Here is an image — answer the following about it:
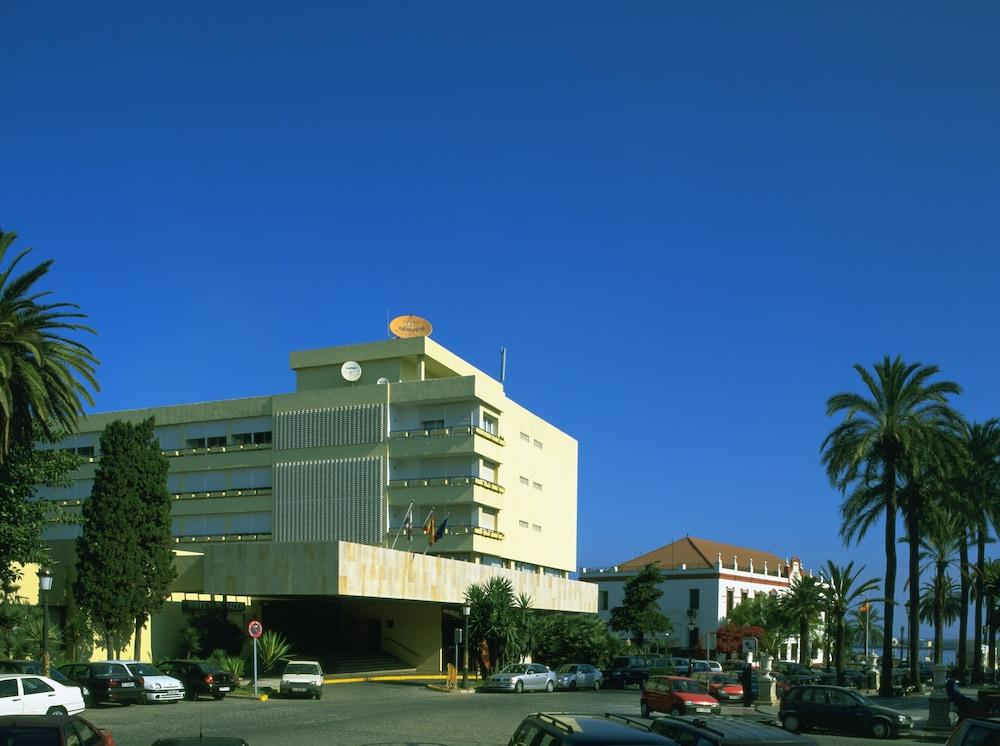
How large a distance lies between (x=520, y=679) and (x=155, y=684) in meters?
19.2

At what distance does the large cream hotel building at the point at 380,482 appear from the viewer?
60281mm

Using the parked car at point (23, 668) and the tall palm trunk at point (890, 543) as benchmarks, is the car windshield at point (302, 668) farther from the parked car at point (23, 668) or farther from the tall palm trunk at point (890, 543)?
the tall palm trunk at point (890, 543)

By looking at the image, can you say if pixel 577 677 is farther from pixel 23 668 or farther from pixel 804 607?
pixel 804 607

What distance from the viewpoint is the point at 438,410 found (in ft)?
215

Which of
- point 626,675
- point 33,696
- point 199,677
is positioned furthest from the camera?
point 626,675

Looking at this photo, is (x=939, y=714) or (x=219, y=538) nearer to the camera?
(x=939, y=714)

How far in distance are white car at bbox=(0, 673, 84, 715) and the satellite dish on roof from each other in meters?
42.6

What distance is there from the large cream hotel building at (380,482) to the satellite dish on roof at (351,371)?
83 millimetres

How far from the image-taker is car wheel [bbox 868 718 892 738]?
31891mm

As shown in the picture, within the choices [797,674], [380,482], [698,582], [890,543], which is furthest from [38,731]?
[698,582]

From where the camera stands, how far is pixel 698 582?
345ft

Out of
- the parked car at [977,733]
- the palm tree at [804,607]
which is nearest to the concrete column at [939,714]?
the parked car at [977,733]

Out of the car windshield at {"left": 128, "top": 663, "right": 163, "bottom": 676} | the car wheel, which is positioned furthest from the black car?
the car windshield at {"left": 128, "top": 663, "right": 163, "bottom": 676}

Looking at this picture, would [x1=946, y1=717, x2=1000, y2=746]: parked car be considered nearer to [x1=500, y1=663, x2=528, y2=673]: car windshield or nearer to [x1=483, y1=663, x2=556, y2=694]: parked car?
[x1=483, y1=663, x2=556, y2=694]: parked car
